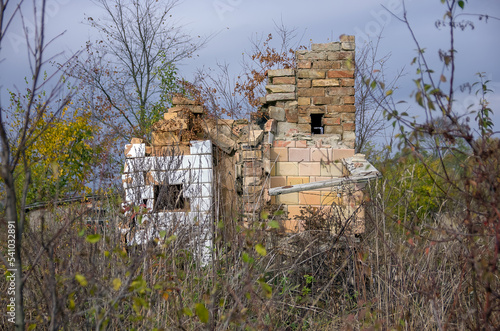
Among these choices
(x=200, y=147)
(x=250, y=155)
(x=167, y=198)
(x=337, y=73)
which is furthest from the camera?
(x=200, y=147)

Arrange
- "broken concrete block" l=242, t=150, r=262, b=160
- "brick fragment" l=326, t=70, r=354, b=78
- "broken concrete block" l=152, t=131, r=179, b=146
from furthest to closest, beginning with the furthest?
"broken concrete block" l=152, t=131, r=179, b=146 → "brick fragment" l=326, t=70, r=354, b=78 → "broken concrete block" l=242, t=150, r=262, b=160

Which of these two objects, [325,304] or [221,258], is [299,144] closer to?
[325,304]

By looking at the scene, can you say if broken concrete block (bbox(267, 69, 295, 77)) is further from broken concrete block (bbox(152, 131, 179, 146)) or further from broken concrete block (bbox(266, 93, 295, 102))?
broken concrete block (bbox(152, 131, 179, 146))

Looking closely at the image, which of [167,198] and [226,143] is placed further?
[226,143]

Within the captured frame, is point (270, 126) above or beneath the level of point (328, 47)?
beneath

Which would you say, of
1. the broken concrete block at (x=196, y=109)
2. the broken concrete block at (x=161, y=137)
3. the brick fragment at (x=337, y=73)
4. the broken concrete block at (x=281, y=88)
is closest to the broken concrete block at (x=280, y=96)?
the broken concrete block at (x=281, y=88)

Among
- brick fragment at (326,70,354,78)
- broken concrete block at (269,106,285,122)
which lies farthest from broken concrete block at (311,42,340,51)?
broken concrete block at (269,106,285,122)

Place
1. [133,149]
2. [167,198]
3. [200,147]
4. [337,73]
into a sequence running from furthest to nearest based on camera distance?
[133,149]
[200,147]
[337,73]
[167,198]

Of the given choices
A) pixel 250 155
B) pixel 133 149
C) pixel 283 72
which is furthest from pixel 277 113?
pixel 133 149

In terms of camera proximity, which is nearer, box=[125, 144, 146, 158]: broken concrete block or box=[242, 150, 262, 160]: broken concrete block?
box=[242, 150, 262, 160]: broken concrete block

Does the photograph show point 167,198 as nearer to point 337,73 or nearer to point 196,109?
point 196,109

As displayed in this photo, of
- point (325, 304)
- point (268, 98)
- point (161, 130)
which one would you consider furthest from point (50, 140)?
point (325, 304)

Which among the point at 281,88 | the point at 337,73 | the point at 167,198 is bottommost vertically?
the point at 167,198

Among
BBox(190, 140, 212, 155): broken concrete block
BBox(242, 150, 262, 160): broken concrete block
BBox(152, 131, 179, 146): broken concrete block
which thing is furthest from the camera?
BBox(152, 131, 179, 146): broken concrete block
